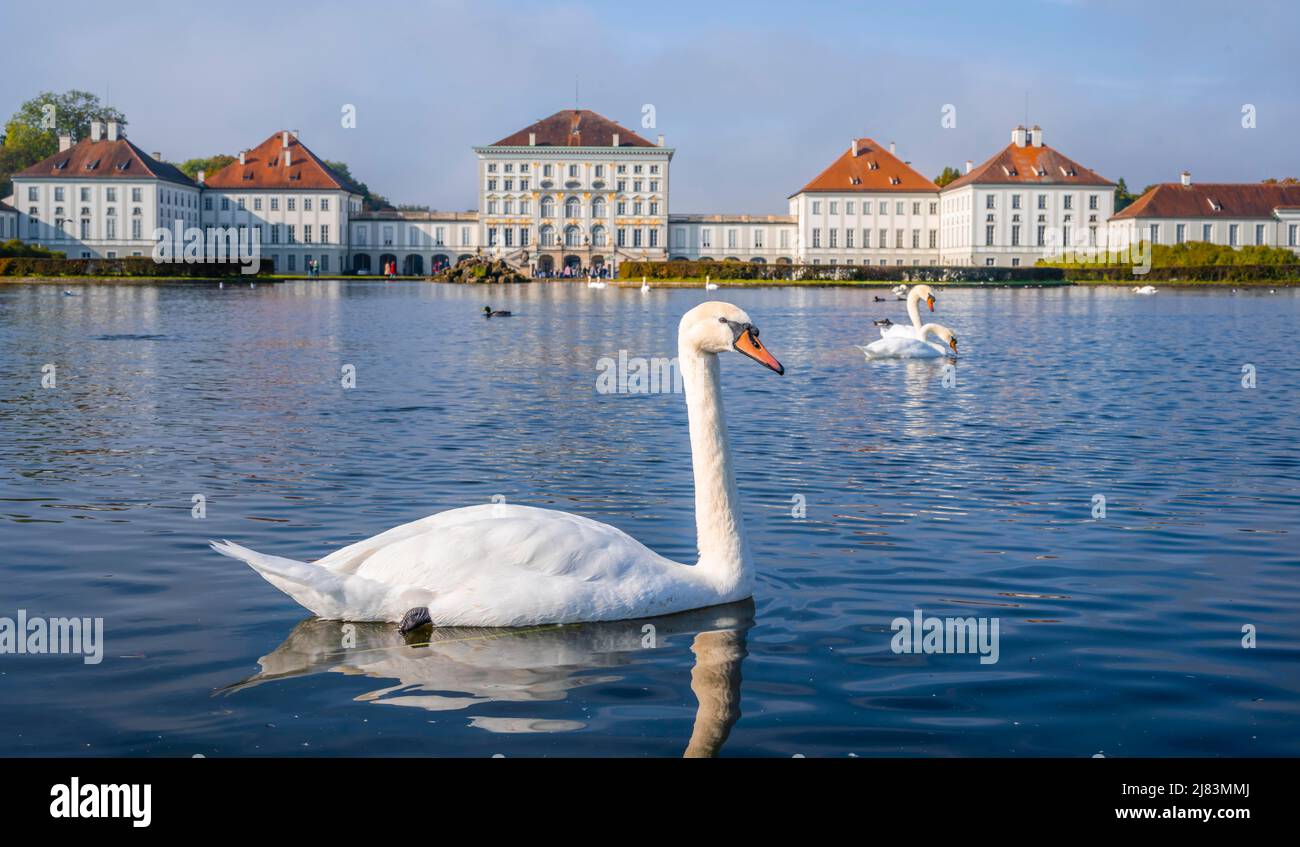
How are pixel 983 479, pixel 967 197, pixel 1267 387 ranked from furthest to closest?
pixel 967 197, pixel 1267 387, pixel 983 479

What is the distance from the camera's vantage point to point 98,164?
5044 inches

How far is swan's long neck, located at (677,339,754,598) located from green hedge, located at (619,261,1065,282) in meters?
88.9

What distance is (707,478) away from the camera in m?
7.06

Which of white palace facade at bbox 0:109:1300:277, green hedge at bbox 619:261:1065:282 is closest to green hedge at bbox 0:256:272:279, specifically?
green hedge at bbox 619:261:1065:282

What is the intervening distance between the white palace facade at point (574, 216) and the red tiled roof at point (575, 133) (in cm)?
14

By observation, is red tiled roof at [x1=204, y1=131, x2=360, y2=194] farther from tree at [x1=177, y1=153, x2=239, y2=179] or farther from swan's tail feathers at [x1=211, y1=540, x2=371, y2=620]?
swan's tail feathers at [x1=211, y1=540, x2=371, y2=620]

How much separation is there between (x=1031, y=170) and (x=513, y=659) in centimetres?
13051

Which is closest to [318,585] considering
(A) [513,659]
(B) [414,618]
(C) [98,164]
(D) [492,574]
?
(B) [414,618]

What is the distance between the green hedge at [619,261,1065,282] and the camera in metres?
96.5

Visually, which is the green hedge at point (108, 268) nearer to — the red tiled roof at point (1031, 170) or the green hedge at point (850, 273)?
the green hedge at point (850, 273)

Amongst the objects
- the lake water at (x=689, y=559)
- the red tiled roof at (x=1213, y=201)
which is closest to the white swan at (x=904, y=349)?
the lake water at (x=689, y=559)
